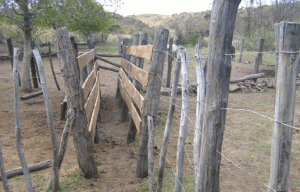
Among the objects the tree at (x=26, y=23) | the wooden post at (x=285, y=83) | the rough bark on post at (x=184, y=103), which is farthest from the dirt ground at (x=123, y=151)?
the tree at (x=26, y=23)

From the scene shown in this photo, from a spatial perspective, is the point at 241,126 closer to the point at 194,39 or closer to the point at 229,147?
the point at 229,147

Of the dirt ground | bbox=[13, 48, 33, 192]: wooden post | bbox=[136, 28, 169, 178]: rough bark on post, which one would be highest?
bbox=[136, 28, 169, 178]: rough bark on post

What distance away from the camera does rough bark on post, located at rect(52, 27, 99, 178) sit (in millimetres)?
2926

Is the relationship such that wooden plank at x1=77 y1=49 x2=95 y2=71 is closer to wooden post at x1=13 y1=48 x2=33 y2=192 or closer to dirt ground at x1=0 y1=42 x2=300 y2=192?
wooden post at x1=13 y1=48 x2=33 y2=192

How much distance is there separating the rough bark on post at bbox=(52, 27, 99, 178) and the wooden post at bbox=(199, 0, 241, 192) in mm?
1829

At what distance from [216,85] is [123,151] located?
3.16m

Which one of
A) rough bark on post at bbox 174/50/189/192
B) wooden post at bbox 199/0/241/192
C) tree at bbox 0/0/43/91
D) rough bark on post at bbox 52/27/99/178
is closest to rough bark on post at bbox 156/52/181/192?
rough bark on post at bbox 174/50/189/192

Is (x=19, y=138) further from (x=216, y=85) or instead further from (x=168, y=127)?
(x=216, y=85)

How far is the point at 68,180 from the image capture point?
3.21 metres

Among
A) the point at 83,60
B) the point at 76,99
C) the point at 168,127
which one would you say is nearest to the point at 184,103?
the point at 168,127

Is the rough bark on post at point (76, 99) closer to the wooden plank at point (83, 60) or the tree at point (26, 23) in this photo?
the wooden plank at point (83, 60)

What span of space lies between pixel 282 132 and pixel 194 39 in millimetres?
20594

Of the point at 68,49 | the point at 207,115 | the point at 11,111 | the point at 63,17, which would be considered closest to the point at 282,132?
the point at 207,115

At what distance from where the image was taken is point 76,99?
307cm
